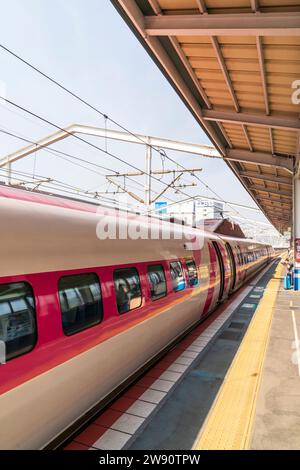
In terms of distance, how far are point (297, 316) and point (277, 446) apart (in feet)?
20.9

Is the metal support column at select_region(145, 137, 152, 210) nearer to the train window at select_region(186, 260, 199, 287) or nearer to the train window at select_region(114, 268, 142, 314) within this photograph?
the train window at select_region(186, 260, 199, 287)

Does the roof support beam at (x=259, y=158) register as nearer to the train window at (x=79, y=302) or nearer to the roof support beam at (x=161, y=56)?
the roof support beam at (x=161, y=56)

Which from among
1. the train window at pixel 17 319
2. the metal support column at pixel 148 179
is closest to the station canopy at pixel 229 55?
the train window at pixel 17 319

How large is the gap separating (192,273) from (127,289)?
3166mm

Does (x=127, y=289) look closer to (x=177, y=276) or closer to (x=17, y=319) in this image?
(x=17, y=319)

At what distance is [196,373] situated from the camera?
554cm

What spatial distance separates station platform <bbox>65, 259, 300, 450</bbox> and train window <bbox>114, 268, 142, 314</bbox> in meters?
1.25

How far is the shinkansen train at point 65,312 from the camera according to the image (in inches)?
111

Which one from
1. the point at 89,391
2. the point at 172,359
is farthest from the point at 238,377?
the point at 89,391

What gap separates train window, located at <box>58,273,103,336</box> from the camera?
3410 mm

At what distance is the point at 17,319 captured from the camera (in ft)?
9.45

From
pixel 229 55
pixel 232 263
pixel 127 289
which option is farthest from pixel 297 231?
pixel 127 289

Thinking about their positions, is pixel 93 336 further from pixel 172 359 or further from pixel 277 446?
pixel 172 359

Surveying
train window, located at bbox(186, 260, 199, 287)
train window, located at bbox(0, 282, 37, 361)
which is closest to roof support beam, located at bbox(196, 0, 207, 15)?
train window, located at bbox(186, 260, 199, 287)
